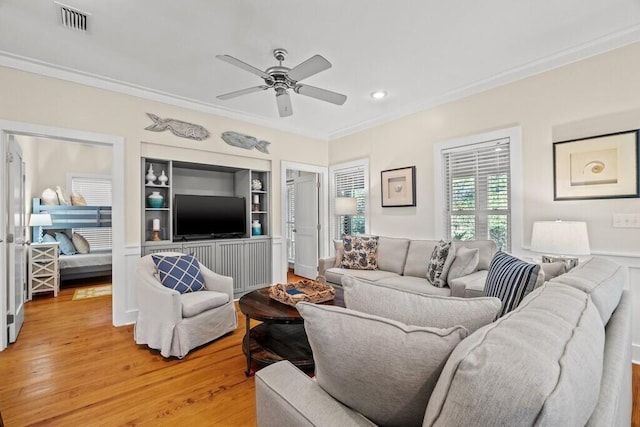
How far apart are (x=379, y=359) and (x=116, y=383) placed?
2.31m

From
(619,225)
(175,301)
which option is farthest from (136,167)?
(619,225)

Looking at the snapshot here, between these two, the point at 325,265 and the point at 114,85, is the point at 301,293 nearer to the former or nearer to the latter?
the point at 325,265

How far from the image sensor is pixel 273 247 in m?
4.68

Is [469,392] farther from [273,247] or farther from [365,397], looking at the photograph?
[273,247]

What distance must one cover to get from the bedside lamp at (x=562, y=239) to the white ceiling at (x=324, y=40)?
1.57 metres

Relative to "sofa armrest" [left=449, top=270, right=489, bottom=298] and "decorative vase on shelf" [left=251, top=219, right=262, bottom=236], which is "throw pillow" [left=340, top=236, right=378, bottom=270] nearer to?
"sofa armrest" [left=449, top=270, right=489, bottom=298]

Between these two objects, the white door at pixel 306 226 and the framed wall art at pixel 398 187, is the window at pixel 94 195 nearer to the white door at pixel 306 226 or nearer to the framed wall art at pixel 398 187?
the white door at pixel 306 226

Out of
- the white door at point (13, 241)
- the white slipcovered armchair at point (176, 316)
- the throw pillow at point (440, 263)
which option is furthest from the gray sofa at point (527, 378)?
the white door at point (13, 241)

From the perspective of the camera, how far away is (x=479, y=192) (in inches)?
137

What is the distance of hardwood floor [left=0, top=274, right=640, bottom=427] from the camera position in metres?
1.83

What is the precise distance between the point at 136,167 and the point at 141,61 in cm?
118

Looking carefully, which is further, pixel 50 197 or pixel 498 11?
pixel 50 197

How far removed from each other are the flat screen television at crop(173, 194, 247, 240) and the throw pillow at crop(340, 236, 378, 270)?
5.32 feet

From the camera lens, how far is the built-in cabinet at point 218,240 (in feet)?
12.5
